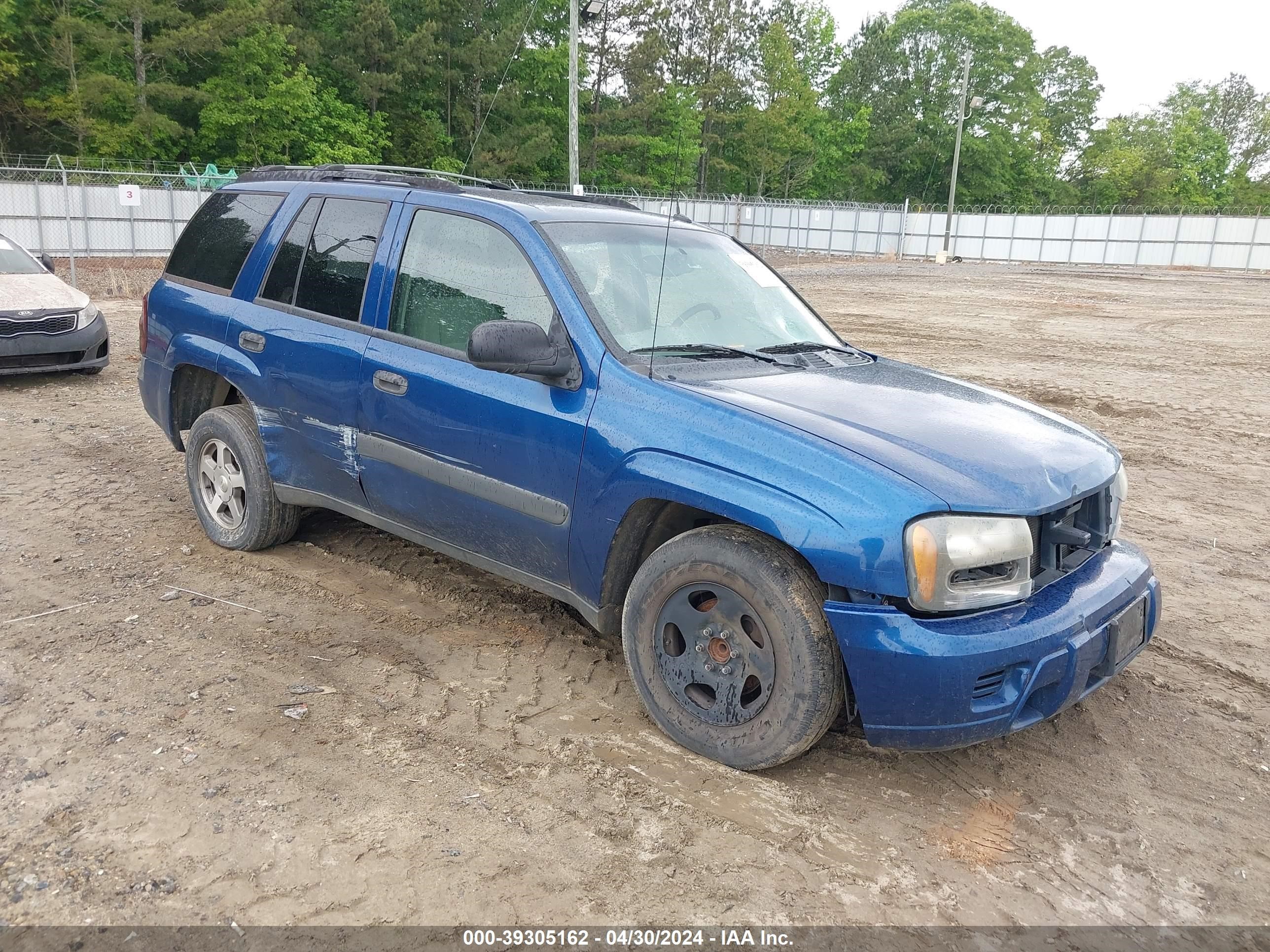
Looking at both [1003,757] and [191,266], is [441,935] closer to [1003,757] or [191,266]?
[1003,757]

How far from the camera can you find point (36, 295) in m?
10.0

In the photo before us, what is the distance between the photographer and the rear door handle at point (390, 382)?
4.13 meters

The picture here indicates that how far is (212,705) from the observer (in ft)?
12.3

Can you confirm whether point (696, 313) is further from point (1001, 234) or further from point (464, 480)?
point (1001, 234)

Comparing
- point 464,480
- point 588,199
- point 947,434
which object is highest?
point 588,199

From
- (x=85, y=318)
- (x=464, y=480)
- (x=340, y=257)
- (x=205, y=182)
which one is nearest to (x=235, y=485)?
(x=340, y=257)

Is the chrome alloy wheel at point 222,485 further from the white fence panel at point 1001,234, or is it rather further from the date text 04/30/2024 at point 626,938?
the white fence panel at point 1001,234

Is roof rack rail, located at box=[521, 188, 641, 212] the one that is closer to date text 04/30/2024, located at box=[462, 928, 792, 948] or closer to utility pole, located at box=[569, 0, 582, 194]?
date text 04/30/2024, located at box=[462, 928, 792, 948]

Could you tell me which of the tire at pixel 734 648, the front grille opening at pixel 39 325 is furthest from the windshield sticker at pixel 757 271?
the front grille opening at pixel 39 325

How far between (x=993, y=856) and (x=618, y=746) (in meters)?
1.28

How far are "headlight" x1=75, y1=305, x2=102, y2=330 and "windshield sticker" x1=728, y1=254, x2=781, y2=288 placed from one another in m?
8.21

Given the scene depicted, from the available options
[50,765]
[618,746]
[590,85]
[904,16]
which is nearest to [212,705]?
[50,765]

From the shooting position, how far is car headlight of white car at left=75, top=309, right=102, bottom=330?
1015cm

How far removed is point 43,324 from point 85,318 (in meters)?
0.50
